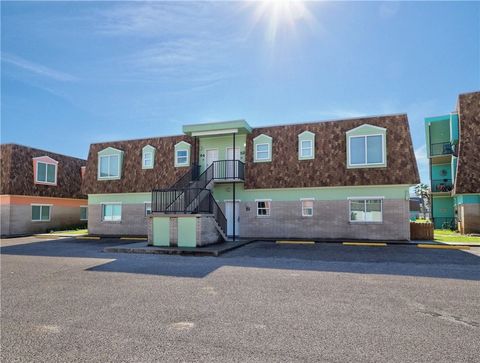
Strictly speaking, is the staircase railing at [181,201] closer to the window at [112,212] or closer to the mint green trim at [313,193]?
the mint green trim at [313,193]

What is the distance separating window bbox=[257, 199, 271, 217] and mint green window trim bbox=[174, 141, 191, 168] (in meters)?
5.58

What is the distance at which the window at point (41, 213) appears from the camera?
27917 mm

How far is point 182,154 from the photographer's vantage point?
74.5 feet

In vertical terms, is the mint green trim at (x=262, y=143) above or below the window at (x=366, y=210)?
above

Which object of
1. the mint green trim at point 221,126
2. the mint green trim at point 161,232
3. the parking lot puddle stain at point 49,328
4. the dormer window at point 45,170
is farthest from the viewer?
the dormer window at point 45,170

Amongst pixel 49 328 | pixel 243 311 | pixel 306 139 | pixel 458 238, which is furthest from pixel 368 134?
pixel 49 328

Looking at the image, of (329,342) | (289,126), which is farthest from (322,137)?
(329,342)

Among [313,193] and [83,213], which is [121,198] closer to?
[83,213]

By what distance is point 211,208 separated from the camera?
1723 centimetres

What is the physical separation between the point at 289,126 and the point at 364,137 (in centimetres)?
452

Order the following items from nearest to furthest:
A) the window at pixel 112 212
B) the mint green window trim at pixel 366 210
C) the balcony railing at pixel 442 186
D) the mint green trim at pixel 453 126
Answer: the mint green window trim at pixel 366 210 → the window at pixel 112 212 → the mint green trim at pixel 453 126 → the balcony railing at pixel 442 186

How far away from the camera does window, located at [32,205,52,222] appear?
27.9m

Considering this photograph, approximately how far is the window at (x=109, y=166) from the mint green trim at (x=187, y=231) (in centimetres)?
1081

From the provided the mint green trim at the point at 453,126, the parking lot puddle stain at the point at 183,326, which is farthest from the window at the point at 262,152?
the mint green trim at the point at 453,126
